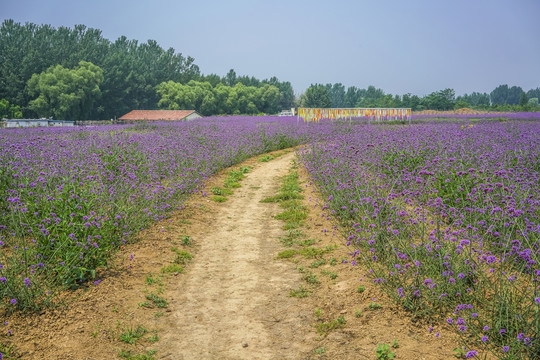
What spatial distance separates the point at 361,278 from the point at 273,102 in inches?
3921

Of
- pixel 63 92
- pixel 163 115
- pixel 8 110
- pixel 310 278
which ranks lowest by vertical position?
pixel 310 278

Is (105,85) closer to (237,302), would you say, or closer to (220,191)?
(220,191)

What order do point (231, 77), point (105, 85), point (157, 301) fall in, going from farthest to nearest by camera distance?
point (231, 77), point (105, 85), point (157, 301)

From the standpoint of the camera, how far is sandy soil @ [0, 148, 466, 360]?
4602 mm

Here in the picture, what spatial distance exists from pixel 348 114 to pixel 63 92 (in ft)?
153

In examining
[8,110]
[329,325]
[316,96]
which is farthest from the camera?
[316,96]

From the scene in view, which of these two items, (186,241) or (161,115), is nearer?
(186,241)

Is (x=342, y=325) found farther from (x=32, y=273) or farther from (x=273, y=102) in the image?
(x=273, y=102)

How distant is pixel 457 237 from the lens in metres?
5.19

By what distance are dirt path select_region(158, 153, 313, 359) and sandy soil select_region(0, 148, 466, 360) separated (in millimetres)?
13

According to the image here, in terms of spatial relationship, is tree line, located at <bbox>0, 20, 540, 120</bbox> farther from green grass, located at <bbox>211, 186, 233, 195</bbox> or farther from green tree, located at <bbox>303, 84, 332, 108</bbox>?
green grass, located at <bbox>211, 186, 233, 195</bbox>

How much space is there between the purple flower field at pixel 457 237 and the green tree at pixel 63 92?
6172cm

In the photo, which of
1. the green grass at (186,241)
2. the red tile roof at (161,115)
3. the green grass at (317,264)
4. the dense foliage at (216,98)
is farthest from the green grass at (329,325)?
the dense foliage at (216,98)

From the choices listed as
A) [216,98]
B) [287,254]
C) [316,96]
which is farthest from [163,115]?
[287,254]
